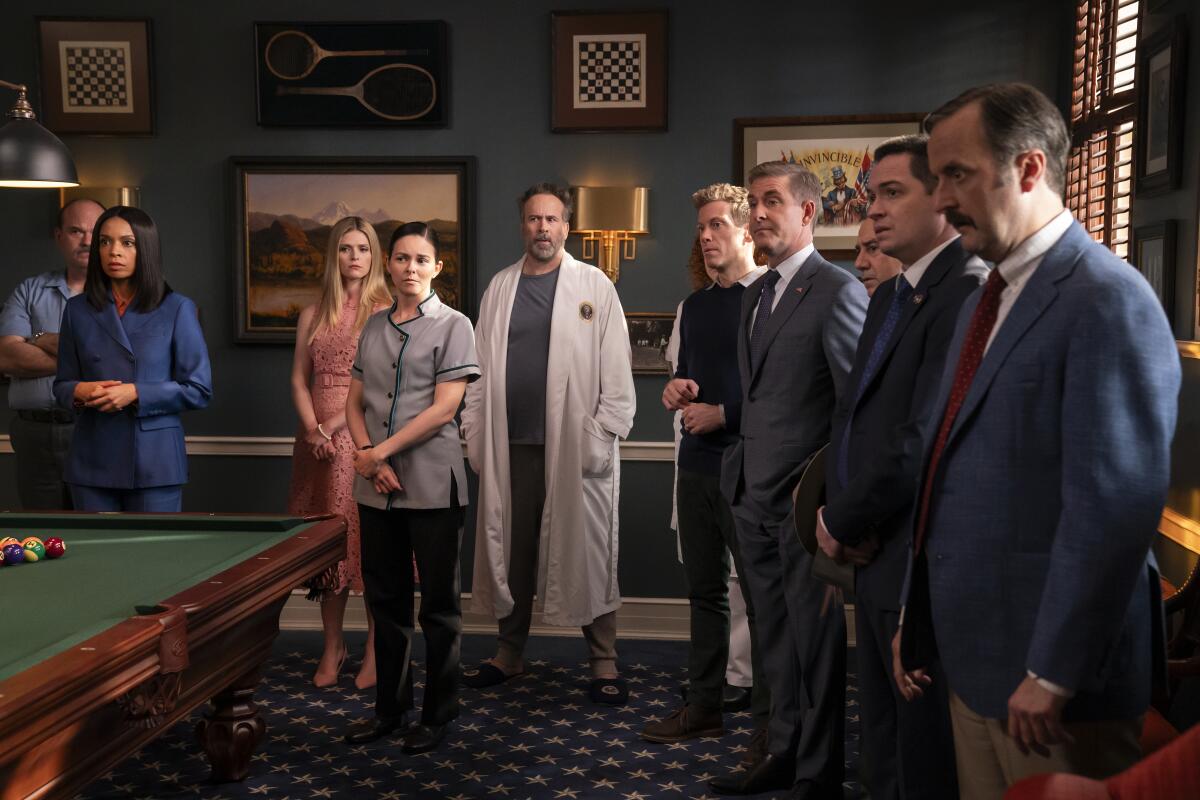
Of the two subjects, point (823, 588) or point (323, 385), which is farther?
point (323, 385)

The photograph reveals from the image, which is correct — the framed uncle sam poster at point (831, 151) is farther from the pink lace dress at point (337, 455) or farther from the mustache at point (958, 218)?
the mustache at point (958, 218)

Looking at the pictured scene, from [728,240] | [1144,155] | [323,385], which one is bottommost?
[323,385]

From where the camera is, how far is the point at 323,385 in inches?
188

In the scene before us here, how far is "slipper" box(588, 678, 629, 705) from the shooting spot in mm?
4501

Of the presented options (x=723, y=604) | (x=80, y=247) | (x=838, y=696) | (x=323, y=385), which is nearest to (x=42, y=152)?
(x=80, y=247)

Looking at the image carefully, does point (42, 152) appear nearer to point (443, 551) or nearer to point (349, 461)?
point (349, 461)

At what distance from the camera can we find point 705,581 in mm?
4008

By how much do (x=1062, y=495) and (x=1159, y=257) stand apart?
2389 mm

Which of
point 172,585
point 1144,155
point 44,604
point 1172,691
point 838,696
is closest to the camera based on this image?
point 44,604

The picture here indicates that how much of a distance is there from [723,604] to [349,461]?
1.73m

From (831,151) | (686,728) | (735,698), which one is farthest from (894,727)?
(831,151)

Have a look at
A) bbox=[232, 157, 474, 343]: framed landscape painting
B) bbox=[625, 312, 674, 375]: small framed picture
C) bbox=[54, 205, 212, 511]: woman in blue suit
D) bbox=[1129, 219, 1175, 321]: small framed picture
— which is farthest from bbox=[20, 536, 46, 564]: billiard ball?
bbox=[1129, 219, 1175, 321]: small framed picture

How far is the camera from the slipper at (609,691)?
4.50m

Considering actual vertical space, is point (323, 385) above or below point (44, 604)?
above
